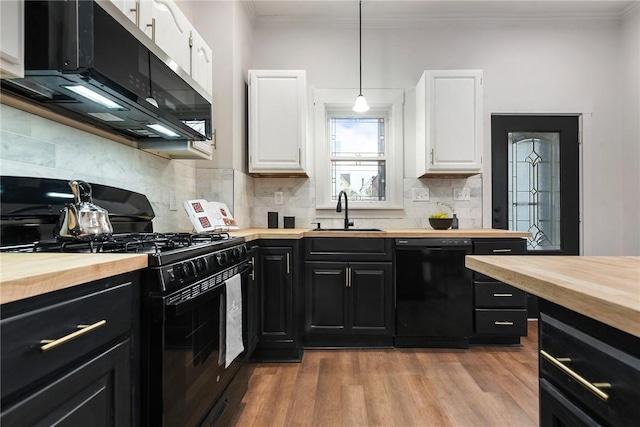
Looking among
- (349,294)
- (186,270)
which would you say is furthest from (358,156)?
(186,270)

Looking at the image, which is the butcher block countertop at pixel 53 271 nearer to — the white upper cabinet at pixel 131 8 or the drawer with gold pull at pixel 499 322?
the white upper cabinet at pixel 131 8

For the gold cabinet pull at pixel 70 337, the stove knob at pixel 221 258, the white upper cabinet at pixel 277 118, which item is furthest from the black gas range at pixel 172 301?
the white upper cabinet at pixel 277 118

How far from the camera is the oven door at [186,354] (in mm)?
1033

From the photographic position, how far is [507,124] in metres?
3.38

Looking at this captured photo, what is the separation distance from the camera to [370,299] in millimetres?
2631

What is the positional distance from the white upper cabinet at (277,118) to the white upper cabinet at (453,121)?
1.11m

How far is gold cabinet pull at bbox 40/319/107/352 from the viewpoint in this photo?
66 cm

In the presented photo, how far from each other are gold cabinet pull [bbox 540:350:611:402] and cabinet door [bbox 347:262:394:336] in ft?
6.05

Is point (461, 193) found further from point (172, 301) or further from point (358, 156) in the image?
point (172, 301)

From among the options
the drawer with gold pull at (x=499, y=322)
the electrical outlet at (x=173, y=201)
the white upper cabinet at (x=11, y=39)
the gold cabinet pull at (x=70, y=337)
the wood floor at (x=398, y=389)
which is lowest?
the wood floor at (x=398, y=389)

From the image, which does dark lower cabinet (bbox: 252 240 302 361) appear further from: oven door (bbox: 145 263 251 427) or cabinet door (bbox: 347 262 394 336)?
oven door (bbox: 145 263 251 427)

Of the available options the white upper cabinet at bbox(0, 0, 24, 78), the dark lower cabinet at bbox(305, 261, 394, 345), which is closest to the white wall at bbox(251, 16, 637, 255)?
the dark lower cabinet at bbox(305, 261, 394, 345)

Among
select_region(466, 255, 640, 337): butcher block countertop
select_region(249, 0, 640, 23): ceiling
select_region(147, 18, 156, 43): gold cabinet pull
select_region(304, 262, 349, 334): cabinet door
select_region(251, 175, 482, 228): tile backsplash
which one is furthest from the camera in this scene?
select_region(251, 175, 482, 228): tile backsplash

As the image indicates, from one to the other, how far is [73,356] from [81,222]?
2.11ft
